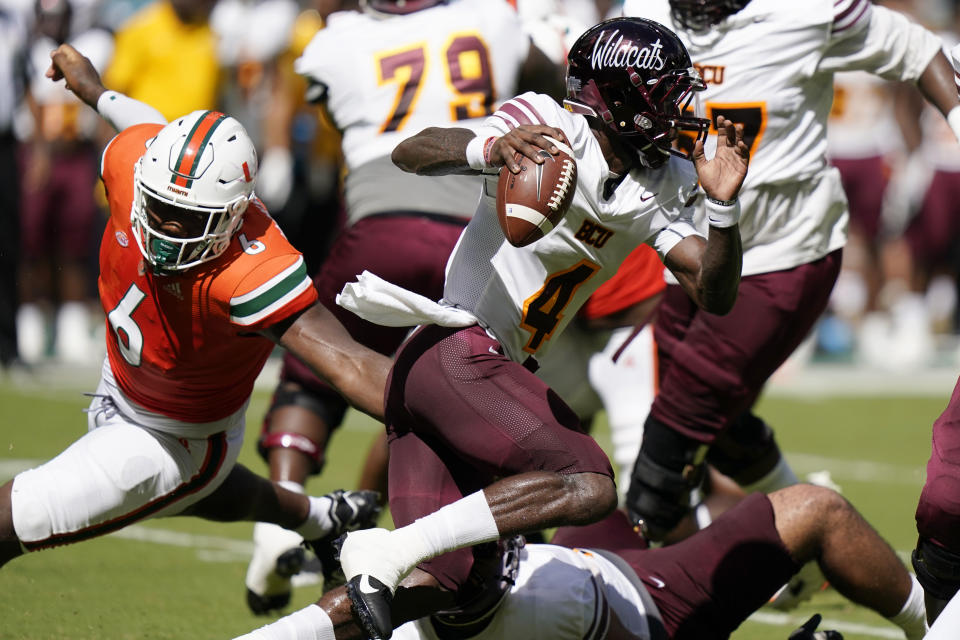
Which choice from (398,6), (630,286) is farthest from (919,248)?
(398,6)

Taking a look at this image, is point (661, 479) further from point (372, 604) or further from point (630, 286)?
point (372, 604)

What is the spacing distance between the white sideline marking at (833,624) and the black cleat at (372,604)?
1.94m

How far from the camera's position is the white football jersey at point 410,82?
5.60 m

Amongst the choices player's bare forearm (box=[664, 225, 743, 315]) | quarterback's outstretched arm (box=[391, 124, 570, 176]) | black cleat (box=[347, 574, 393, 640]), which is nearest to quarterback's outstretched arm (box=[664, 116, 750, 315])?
player's bare forearm (box=[664, 225, 743, 315])

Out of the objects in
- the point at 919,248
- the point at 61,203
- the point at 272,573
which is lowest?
the point at 919,248

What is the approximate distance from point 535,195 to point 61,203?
9.37 meters

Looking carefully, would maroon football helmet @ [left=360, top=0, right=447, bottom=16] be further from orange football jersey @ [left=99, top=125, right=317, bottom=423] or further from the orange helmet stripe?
the orange helmet stripe

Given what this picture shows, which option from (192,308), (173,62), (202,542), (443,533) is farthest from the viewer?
(173,62)

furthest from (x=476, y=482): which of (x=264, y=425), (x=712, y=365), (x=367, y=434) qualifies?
(x=367, y=434)

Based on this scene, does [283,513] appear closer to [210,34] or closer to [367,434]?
[367,434]

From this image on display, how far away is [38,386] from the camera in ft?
33.4

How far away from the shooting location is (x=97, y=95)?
16.5 ft

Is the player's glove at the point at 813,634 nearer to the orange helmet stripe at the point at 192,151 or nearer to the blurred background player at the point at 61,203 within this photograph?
the orange helmet stripe at the point at 192,151

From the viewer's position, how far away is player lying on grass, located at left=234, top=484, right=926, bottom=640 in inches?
154
